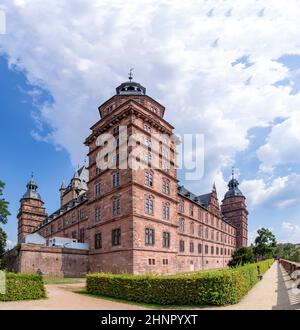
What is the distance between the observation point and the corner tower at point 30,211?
83250 mm

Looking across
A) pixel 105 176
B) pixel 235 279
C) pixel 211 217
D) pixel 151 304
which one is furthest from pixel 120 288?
pixel 211 217

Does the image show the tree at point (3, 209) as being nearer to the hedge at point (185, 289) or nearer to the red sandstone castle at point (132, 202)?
the red sandstone castle at point (132, 202)

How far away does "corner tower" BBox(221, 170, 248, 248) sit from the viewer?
311ft

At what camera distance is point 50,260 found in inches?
1367

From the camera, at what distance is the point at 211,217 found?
2751 inches

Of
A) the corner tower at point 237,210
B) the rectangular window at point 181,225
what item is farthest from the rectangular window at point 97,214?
the corner tower at point 237,210

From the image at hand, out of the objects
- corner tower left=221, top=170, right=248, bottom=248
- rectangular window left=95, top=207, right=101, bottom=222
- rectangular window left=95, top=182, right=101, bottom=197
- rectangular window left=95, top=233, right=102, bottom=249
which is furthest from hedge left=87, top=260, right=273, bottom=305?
corner tower left=221, top=170, right=248, bottom=248

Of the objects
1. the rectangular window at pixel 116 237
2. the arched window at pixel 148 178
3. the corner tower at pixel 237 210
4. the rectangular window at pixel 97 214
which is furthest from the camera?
the corner tower at pixel 237 210

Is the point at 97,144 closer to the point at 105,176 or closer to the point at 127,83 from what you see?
the point at 105,176

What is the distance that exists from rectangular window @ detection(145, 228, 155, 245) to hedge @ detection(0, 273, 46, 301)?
602 inches

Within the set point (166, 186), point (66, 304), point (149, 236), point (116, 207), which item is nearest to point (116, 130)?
point (116, 207)

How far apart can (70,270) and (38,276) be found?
1872cm

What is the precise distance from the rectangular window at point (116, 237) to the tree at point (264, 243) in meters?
61.4

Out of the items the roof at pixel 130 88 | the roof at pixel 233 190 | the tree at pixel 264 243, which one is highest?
the roof at pixel 130 88
